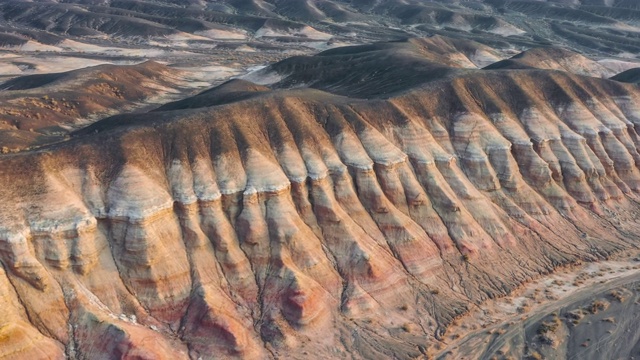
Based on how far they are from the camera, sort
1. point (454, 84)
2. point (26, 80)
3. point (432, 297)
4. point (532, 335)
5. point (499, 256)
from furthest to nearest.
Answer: point (26, 80)
point (454, 84)
point (499, 256)
point (432, 297)
point (532, 335)

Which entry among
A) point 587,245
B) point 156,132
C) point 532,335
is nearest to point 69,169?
point 156,132

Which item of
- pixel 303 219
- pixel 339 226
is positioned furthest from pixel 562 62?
pixel 303 219

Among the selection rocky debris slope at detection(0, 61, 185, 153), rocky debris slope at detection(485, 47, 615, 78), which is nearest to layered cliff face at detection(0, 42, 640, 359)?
rocky debris slope at detection(0, 61, 185, 153)

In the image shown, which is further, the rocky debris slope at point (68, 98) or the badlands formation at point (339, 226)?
the rocky debris slope at point (68, 98)

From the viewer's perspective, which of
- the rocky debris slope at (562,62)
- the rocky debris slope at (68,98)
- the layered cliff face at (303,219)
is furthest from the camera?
the rocky debris slope at (562,62)

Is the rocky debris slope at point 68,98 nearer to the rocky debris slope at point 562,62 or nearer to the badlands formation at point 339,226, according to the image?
the badlands formation at point 339,226

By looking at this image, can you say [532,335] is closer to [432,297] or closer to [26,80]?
[432,297]

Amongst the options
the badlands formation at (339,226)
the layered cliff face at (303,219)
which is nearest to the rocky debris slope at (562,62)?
the badlands formation at (339,226)

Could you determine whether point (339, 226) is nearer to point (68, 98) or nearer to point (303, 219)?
point (303, 219)
